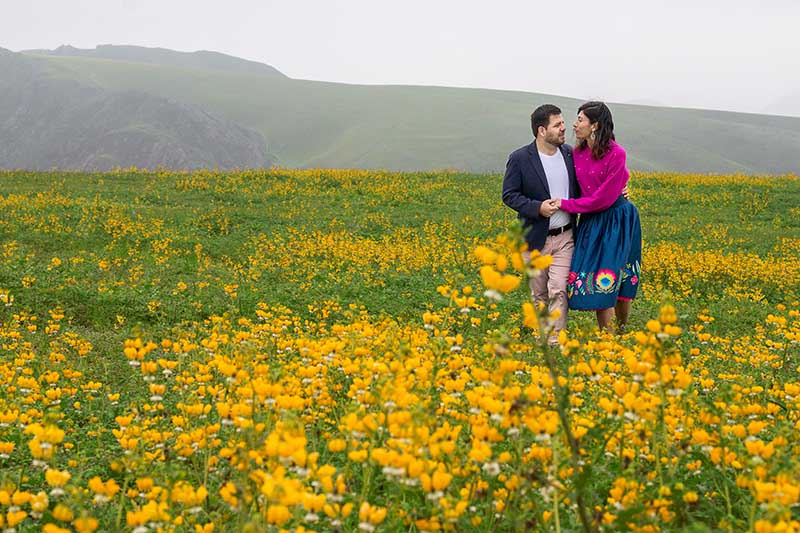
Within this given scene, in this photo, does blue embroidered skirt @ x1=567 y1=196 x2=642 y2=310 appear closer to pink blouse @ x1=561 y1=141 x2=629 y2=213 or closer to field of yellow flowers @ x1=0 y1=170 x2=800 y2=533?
pink blouse @ x1=561 y1=141 x2=629 y2=213

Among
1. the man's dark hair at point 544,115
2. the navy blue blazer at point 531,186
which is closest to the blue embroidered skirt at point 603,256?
the navy blue blazer at point 531,186

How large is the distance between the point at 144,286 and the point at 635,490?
29.5ft

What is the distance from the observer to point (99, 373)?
250 inches

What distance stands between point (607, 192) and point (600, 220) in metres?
0.26

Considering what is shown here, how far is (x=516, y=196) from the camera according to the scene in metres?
5.86

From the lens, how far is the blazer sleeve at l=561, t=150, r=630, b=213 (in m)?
5.67

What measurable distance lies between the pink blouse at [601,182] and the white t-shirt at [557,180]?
123 mm

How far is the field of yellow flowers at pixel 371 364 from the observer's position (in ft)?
6.57

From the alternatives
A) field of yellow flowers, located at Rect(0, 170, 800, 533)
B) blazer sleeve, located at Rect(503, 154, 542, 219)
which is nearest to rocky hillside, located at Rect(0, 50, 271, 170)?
field of yellow flowers, located at Rect(0, 170, 800, 533)

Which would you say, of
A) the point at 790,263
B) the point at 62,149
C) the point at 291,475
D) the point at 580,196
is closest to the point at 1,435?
the point at 291,475

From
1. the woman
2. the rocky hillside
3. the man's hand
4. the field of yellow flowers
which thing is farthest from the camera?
the rocky hillside

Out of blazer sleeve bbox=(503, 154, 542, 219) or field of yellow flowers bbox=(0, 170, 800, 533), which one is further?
blazer sleeve bbox=(503, 154, 542, 219)

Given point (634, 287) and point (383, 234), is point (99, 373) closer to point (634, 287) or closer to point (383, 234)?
point (634, 287)

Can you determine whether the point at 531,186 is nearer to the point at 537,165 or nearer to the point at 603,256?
the point at 537,165
